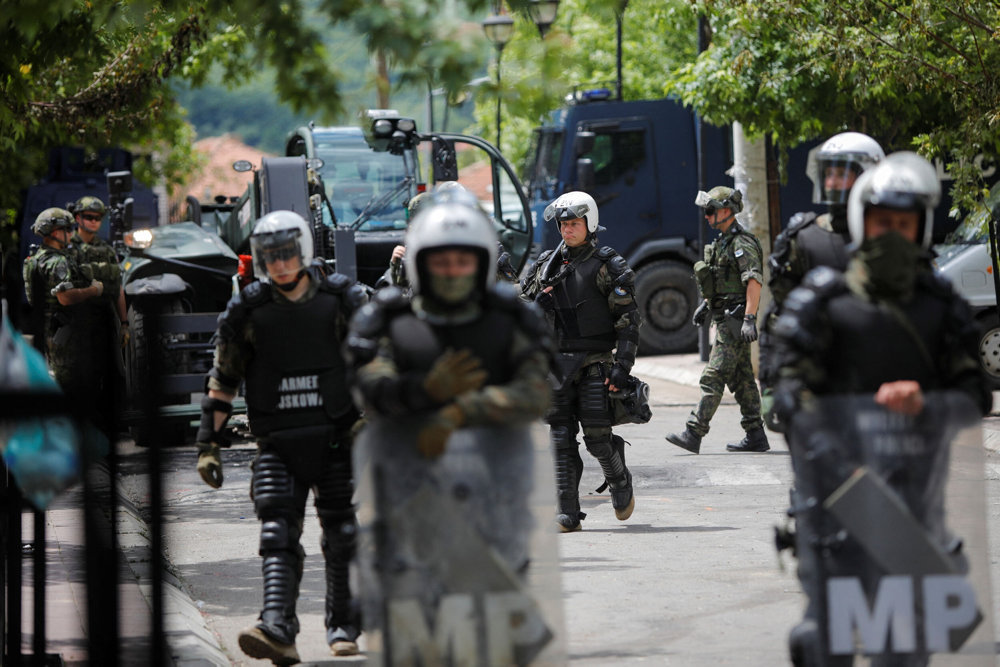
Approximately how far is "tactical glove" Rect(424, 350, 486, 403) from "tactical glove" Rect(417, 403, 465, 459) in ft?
0.32

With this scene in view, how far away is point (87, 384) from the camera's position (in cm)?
416

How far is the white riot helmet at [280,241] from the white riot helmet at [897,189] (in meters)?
2.15

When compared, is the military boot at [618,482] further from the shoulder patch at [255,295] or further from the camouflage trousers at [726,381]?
the shoulder patch at [255,295]

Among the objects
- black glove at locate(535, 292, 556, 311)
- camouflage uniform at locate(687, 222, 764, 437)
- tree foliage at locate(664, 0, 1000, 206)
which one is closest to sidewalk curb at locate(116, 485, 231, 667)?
black glove at locate(535, 292, 556, 311)

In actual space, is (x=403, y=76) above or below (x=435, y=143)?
below

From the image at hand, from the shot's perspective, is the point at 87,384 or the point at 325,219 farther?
the point at 325,219

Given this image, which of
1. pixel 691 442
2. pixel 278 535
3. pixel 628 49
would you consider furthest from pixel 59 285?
pixel 628 49

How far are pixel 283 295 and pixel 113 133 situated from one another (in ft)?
41.0

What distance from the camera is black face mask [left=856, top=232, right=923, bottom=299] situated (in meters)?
4.37

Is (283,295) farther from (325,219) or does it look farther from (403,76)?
(325,219)

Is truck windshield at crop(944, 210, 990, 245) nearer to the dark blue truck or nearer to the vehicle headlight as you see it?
the dark blue truck

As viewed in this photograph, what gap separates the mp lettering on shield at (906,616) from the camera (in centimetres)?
413

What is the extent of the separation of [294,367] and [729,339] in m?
6.27

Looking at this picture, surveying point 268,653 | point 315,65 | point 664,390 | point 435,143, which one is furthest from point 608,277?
point 664,390
